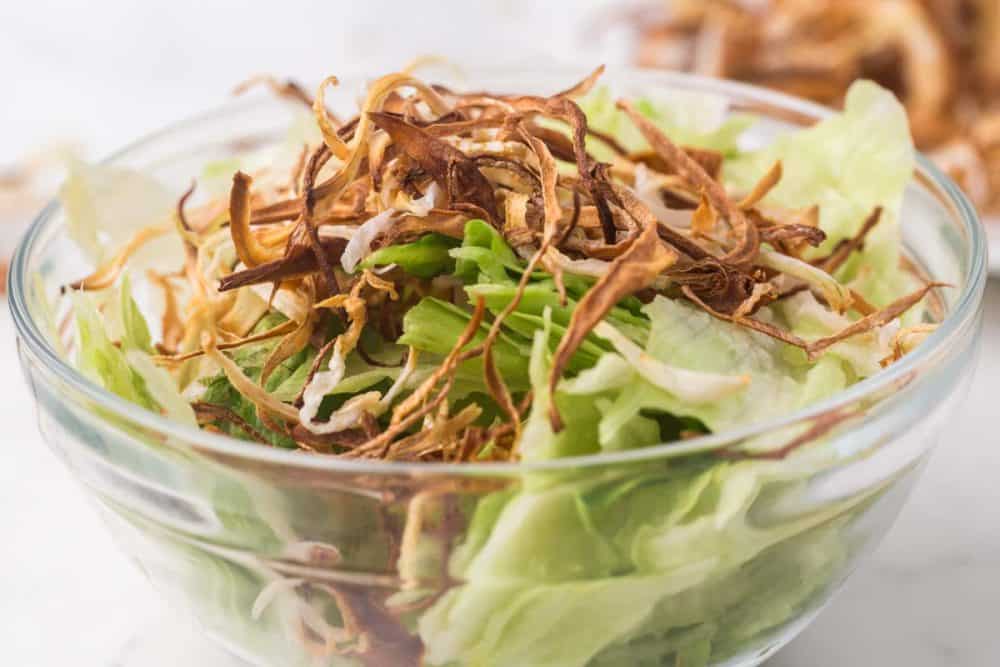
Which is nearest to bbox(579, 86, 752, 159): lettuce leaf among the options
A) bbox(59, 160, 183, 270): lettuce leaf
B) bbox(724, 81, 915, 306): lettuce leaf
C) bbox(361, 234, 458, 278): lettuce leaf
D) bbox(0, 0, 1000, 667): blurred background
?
bbox(724, 81, 915, 306): lettuce leaf

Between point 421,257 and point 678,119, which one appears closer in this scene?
point 421,257

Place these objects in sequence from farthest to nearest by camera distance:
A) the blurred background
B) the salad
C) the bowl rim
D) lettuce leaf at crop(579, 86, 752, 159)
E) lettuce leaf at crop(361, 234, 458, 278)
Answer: lettuce leaf at crop(579, 86, 752, 159)
the blurred background
lettuce leaf at crop(361, 234, 458, 278)
the salad
the bowl rim

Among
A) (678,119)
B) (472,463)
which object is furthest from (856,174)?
(472,463)

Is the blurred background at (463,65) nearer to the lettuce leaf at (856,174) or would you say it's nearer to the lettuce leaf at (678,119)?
the lettuce leaf at (678,119)

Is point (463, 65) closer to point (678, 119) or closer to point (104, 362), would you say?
point (678, 119)

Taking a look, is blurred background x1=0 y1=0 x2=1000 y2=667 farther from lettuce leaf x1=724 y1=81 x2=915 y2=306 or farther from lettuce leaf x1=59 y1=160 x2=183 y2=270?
lettuce leaf x1=724 y1=81 x2=915 y2=306

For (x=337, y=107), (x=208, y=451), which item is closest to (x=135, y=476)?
(x=208, y=451)
